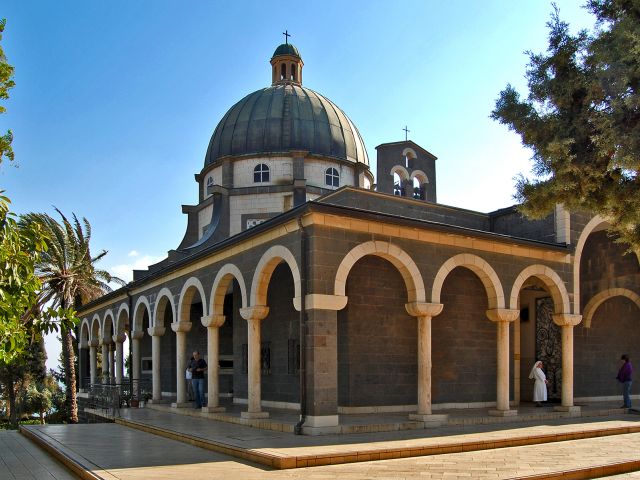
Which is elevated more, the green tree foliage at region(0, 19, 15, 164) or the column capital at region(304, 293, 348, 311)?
the green tree foliage at region(0, 19, 15, 164)

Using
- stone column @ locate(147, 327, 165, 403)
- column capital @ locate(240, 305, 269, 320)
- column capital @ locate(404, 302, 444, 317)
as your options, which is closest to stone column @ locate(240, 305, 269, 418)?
column capital @ locate(240, 305, 269, 320)

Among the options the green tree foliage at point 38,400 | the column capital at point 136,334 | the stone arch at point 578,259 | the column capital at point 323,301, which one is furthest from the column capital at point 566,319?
the green tree foliage at point 38,400

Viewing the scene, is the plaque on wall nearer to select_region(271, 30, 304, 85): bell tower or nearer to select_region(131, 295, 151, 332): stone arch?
select_region(131, 295, 151, 332): stone arch

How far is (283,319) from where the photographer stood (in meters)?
16.8

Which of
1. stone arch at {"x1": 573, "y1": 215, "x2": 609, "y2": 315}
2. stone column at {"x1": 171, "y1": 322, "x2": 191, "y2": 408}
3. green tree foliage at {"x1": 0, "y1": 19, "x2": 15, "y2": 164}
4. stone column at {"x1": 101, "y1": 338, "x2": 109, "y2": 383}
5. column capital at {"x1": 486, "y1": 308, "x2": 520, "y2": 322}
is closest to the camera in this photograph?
green tree foliage at {"x1": 0, "y1": 19, "x2": 15, "y2": 164}

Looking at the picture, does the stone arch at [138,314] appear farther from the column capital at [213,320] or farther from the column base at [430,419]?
the column base at [430,419]

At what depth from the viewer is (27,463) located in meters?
10.8

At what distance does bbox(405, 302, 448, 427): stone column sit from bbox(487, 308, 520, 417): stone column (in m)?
1.93

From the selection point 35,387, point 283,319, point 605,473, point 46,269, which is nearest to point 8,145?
point 605,473

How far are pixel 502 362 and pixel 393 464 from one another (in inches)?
246

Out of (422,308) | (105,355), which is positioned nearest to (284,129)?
(105,355)

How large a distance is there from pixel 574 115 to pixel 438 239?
6460 millimetres

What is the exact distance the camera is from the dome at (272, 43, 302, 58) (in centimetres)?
3093

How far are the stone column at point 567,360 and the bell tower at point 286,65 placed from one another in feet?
60.5
